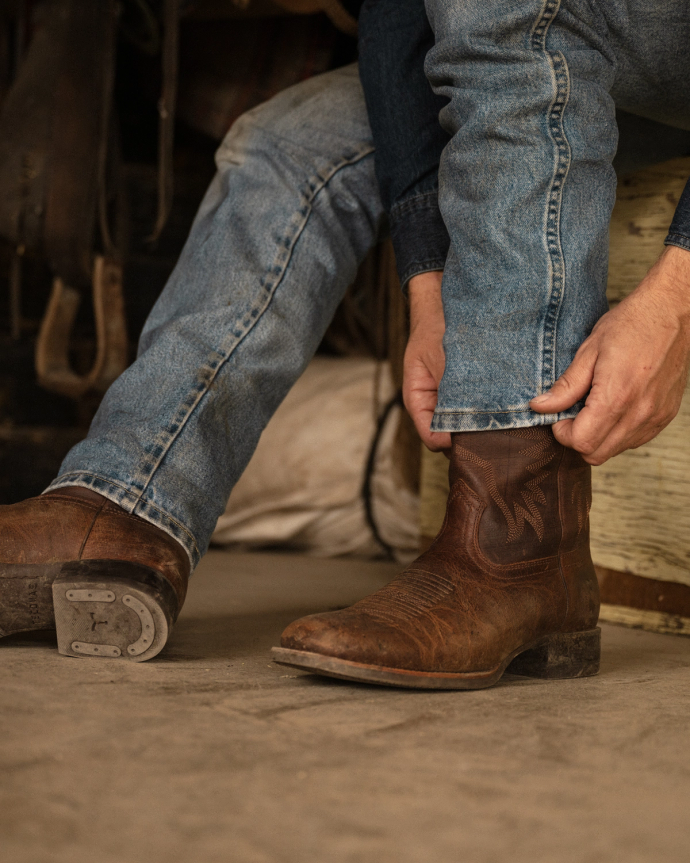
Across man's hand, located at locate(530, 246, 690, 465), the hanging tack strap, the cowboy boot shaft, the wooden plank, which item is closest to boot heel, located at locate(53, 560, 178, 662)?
the cowboy boot shaft

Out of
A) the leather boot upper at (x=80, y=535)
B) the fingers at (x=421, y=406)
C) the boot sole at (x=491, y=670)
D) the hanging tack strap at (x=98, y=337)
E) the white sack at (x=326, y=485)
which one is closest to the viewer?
the boot sole at (x=491, y=670)

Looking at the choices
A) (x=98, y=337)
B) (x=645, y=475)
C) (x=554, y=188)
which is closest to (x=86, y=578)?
(x=554, y=188)

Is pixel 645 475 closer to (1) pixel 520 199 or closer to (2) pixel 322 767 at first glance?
(1) pixel 520 199

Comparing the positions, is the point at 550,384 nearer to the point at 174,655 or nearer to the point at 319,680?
the point at 319,680

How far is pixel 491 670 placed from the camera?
2.42ft

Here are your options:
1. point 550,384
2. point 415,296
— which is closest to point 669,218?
point 415,296

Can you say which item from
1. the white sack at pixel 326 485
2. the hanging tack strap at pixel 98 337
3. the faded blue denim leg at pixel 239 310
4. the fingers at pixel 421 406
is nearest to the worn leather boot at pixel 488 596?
the fingers at pixel 421 406

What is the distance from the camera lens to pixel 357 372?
1.77 meters

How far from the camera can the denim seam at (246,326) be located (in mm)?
854

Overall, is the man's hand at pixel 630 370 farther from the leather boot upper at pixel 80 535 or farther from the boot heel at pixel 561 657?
the leather boot upper at pixel 80 535

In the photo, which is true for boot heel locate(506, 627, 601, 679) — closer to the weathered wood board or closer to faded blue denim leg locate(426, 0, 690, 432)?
faded blue denim leg locate(426, 0, 690, 432)

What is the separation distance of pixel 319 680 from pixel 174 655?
171 millimetres

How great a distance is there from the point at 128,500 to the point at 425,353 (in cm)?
35

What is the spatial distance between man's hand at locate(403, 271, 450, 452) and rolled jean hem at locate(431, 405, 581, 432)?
15 centimetres
